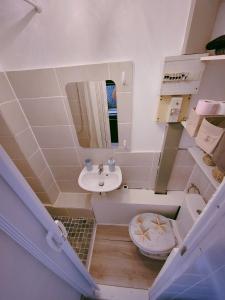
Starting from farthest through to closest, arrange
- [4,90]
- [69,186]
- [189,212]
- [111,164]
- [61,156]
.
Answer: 1. [69,186]
2. [61,156]
3. [111,164]
4. [189,212]
5. [4,90]

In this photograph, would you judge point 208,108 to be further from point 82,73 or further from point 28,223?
point 28,223

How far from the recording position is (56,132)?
1.36 metres

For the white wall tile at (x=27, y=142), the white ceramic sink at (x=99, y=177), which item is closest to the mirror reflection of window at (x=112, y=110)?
the white ceramic sink at (x=99, y=177)

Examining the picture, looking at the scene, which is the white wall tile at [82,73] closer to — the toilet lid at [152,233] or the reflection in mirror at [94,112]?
the reflection in mirror at [94,112]

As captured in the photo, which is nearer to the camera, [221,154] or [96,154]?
[221,154]

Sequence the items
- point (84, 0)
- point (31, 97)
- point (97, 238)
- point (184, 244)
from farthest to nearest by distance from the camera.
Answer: point (97, 238)
point (31, 97)
point (84, 0)
point (184, 244)

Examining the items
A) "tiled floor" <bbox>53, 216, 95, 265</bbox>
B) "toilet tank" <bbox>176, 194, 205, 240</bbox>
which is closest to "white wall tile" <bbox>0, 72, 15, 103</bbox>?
"tiled floor" <bbox>53, 216, 95, 265</bbox>

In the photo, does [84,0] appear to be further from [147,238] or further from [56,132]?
[147,238]

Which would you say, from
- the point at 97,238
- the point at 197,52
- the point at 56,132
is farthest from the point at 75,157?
the point at 197,52

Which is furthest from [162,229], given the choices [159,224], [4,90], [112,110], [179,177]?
[4,90]

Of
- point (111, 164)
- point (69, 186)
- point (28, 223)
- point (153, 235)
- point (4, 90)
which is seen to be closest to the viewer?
point (28, 223)

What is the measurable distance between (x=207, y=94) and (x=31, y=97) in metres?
1.41

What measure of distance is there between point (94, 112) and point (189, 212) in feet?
3.99

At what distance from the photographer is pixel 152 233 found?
1.34 m
